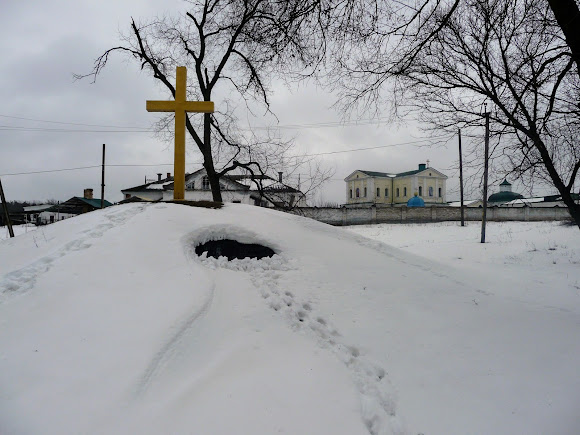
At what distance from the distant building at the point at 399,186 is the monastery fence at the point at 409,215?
73.8 ft

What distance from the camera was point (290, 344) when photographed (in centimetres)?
317

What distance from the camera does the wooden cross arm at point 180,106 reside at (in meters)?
6.23

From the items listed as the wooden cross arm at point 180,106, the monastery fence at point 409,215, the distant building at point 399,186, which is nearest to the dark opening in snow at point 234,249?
the wooden cross arm at point 180,106

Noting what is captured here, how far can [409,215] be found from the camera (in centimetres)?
2739

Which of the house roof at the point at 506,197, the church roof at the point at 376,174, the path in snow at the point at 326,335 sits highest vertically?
the church roof at the point at 376,174

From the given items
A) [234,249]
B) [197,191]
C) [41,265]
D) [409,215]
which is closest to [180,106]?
[234,249]

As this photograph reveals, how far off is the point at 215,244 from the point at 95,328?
2.18 m

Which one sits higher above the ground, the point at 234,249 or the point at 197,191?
the point at 197,191

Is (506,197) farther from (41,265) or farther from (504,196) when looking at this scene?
(41,265)

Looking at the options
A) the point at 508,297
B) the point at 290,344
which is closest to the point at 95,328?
the point at 290,344

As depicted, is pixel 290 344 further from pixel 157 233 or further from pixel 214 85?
pixel 214 85

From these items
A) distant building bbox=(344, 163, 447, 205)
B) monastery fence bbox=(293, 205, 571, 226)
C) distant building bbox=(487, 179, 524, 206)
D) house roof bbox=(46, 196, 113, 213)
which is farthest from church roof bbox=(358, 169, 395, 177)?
house roof bbox=(46, 196, 113, 213)

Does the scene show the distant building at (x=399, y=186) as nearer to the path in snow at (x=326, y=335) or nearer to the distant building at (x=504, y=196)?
the distant building at (x=504, y=196)

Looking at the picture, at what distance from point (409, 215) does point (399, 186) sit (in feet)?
89.4
